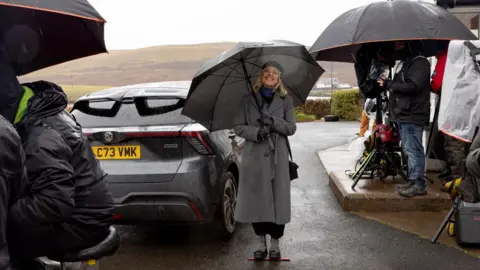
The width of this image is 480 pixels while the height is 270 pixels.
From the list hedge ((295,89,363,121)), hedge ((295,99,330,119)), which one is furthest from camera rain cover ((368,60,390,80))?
hedge ((295,99,330,119))

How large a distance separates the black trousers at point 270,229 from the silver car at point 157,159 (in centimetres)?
46

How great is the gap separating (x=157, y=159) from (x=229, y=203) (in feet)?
3.55

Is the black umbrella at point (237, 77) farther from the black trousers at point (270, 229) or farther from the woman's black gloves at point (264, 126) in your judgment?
the black trousers at point (270, 229)

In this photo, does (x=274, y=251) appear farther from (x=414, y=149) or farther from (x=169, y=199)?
(x=414, y=149)

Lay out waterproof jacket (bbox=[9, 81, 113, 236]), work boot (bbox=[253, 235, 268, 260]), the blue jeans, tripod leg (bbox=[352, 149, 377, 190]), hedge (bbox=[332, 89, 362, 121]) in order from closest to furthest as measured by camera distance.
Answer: waterproof jacket (bbox=[9, 81, 113, 236]) → work boot (bbox=[253, 235, 268, 260]) → the blue jeans → tripod leg (bbox=[352, 149, 377, 190]) → hedge (bbox=[332, 89, 362, 121])

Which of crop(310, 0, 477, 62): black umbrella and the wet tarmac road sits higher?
crop(310, 0, 477, 62): black umbrella

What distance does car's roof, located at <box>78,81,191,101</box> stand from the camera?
502 cm

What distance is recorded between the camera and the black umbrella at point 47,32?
2342mm

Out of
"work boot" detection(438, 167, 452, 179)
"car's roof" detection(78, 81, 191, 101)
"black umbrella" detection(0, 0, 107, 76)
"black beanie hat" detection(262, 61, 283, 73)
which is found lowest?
"work boot" detection(438, 167, 452, 179)

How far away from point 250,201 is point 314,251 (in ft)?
2.96

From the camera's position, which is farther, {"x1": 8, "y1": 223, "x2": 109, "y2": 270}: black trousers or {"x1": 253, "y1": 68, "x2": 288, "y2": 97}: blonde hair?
{"x1": 253, "y1": 68, "x2": 288, "y2": 97}: blonde hair

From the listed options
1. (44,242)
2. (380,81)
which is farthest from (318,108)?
(44,242)

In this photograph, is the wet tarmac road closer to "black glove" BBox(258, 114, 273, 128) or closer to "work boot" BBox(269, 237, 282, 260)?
"work boot" BBox(269, 237, 282, 260)

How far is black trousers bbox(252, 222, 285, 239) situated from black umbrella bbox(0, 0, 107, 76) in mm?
2308
